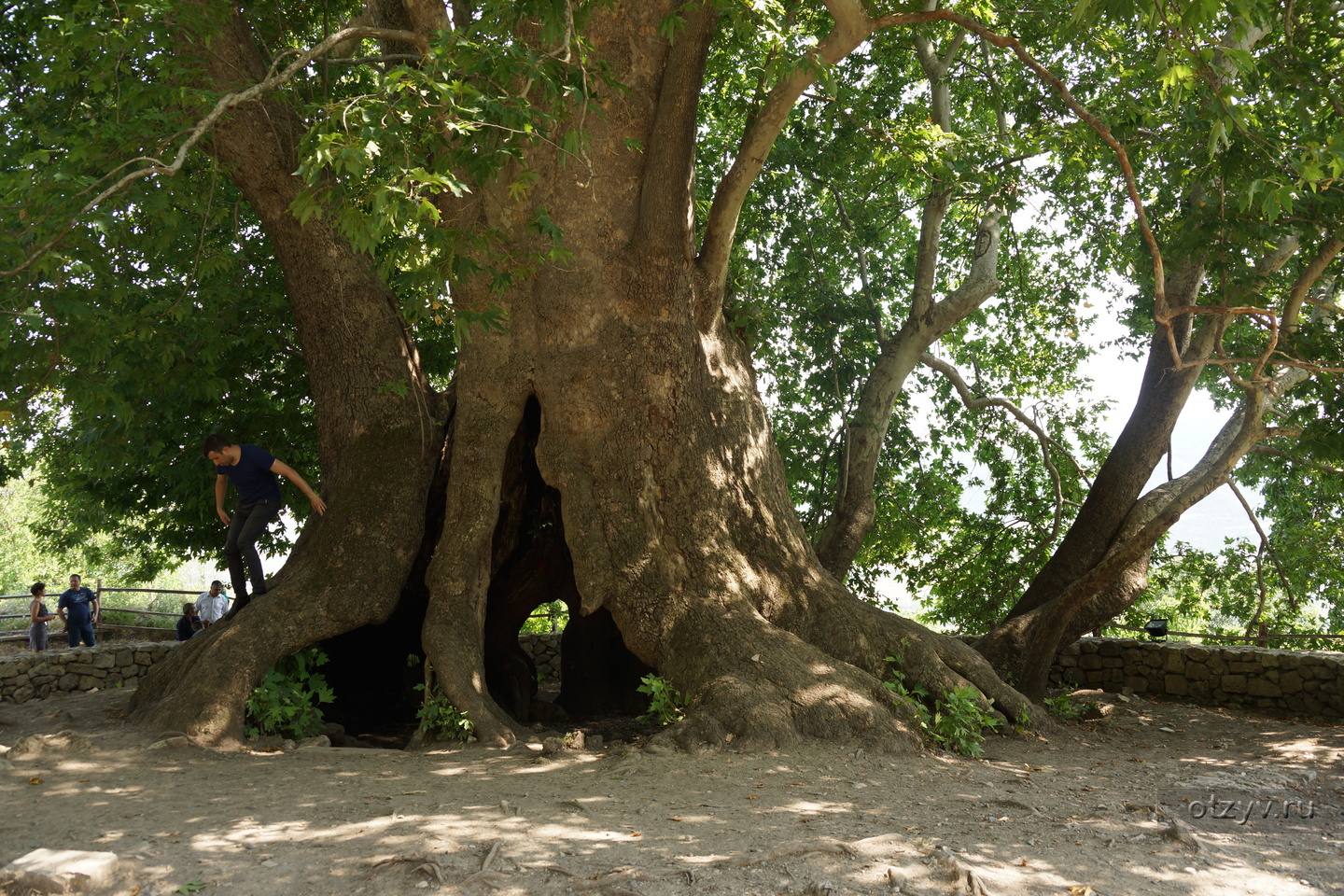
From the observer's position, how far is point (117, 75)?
5809mm

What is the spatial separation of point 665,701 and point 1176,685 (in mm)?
6116

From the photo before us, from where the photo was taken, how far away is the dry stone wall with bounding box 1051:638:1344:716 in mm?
8070

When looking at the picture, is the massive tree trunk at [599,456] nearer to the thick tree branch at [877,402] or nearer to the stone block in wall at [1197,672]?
the thick tree branch at [877,402]

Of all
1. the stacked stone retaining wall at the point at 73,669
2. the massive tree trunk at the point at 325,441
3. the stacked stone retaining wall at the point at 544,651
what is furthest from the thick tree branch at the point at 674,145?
the stacked stone retaining wall at the point at 544,651

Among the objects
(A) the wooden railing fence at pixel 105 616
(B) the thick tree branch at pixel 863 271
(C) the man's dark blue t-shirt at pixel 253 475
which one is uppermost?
(B) the thick tree branch at pixel 863 271

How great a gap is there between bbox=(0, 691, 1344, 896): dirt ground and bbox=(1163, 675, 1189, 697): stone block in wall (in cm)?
318

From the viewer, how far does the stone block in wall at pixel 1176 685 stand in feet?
29.5

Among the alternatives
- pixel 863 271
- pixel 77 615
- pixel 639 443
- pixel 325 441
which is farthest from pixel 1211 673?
pixel 77 615

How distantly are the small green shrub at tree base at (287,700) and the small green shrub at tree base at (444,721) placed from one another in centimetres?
86

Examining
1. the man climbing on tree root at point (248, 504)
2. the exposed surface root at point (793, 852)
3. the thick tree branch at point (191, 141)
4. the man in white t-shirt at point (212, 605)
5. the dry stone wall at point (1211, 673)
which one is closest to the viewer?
the exposed surface root at point (793, 852)

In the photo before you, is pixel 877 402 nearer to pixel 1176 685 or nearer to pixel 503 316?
pixel 1176 685

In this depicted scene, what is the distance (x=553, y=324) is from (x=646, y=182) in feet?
4.09

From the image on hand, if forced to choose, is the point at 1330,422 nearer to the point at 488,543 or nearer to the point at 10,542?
the point at 488,543

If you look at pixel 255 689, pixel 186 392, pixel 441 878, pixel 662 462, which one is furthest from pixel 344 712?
pixel 441 878
